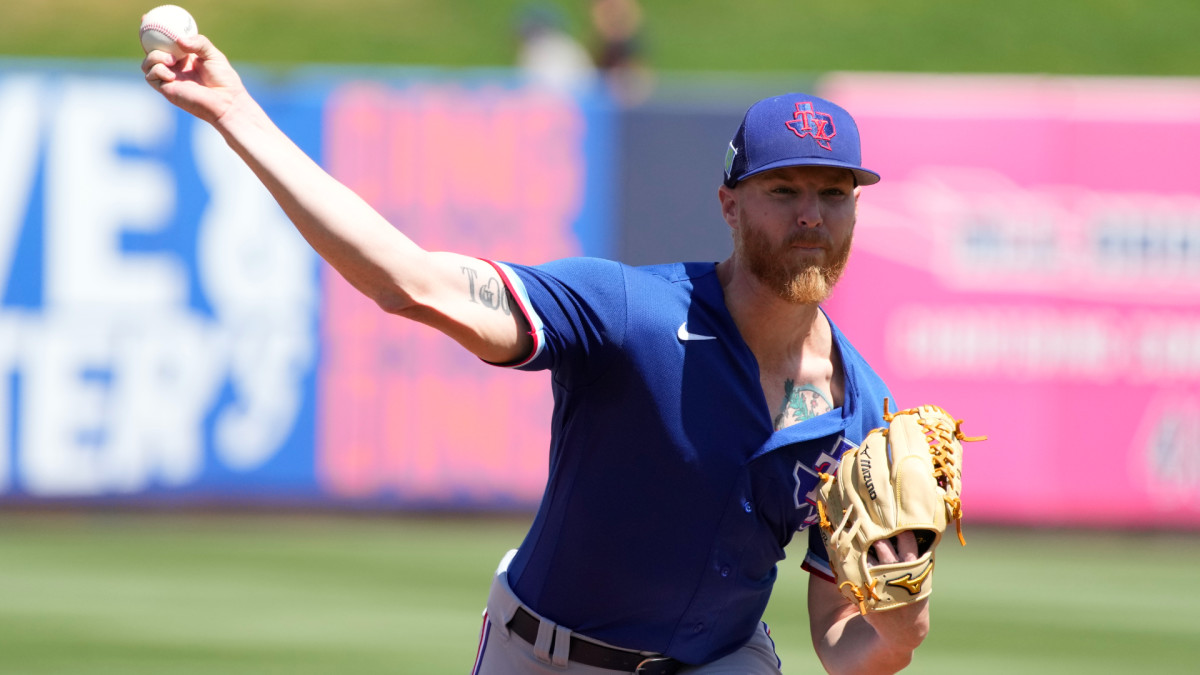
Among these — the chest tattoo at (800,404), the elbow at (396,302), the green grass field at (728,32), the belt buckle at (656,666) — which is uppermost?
the green grass field at (728,32)

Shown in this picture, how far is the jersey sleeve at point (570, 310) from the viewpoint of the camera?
136 inches

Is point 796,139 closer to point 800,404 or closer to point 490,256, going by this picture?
point 800,404

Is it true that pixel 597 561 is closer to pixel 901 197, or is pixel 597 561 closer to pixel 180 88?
pixel 180 88

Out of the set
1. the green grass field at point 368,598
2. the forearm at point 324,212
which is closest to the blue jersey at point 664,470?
the forearm at point 324,212

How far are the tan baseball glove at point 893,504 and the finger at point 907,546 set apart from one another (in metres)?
0.02

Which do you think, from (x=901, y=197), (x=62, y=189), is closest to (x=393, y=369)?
(x=62, y=189)

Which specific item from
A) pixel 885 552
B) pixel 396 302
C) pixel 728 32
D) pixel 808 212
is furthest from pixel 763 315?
pixel 728 32

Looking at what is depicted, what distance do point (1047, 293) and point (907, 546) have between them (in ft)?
30.3

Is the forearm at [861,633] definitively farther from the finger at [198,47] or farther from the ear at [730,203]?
the finger at [198,47]

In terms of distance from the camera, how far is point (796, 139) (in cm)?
377

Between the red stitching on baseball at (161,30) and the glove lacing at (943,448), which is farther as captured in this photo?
the glove lacing at (943,448)

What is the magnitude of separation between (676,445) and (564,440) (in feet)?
0.97

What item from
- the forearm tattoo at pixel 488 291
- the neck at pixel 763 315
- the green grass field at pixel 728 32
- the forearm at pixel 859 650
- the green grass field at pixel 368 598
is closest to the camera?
the forearm tattoo at pixel 488 291

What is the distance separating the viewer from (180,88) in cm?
309
